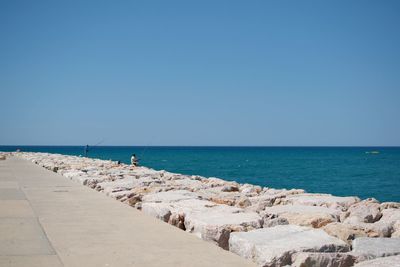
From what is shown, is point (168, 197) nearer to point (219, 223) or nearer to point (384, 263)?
point (219, 223)

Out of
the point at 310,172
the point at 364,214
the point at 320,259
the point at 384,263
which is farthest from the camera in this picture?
the point at 310,172

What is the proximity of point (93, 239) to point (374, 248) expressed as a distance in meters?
2.27

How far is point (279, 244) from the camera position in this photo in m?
3.54

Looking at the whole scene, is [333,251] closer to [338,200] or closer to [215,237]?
[215,237]

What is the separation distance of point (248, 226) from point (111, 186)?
4.81 m

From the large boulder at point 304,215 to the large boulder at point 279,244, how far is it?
895 millimetres

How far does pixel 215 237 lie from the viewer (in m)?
4.23

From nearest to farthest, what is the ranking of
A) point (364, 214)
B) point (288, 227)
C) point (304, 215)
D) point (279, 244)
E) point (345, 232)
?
point (279, 244) < point (288, 227) < point (345, 232) < point (304, 215) < point (364, 214)

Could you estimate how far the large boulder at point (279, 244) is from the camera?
11.0ft

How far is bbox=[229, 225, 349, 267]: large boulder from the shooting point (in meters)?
3.35

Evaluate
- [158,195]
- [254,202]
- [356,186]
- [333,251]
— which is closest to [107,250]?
[333,251]

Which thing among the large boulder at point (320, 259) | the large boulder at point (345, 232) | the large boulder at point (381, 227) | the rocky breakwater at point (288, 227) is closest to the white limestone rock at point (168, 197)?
the rocky breakwater at point (288, 227)

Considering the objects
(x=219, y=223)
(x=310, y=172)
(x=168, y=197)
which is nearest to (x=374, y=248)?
(x=219, y=223)

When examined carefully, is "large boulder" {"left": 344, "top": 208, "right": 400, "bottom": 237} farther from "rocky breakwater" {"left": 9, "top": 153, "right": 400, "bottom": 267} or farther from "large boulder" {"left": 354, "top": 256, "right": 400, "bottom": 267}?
"large boulder" {"left": 354, "top": 256, "right": 400, "bottom": 267}
